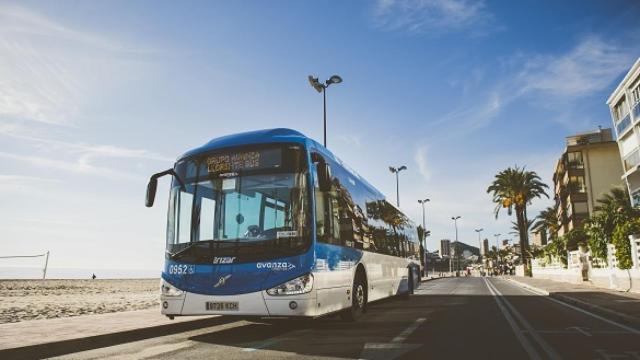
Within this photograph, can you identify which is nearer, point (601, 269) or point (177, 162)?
point (177, 162)

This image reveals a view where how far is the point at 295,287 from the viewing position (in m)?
8.08

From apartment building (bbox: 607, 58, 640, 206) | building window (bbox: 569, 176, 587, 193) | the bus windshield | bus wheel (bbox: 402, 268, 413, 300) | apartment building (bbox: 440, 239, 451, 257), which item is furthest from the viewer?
apartment building (bbox: 440, 239, 451, 257)

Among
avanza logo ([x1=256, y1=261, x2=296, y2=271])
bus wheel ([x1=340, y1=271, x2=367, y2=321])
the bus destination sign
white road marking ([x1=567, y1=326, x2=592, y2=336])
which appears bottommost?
white road marking ([x1=567, y1=326, x2=592, y2=336])

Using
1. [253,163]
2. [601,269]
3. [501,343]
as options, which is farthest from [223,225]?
[601,269]

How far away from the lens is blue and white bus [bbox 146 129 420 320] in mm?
8078

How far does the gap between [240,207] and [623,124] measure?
43.8m

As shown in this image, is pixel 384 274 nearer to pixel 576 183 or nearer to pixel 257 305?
pixel 257 305

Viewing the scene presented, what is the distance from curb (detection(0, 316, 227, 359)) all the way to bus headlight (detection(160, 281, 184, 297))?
1116mm

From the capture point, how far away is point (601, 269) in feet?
90.7

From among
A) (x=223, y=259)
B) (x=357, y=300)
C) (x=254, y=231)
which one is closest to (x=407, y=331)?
(x=357, y=300)

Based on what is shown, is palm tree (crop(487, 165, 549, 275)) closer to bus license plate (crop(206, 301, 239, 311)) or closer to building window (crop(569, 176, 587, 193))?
building window (crop(569, 176, 587, 193))

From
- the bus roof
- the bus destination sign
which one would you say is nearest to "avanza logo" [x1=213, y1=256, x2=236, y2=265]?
the bus destination sign

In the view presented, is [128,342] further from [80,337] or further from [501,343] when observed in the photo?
[501,343]

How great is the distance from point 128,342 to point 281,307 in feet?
9.80
